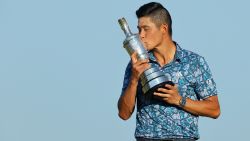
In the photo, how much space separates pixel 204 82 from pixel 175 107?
1.66 feet

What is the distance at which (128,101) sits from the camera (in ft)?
60.3

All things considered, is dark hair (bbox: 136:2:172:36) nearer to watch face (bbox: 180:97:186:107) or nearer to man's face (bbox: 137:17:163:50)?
man's face (bbox: 137:17:163:50)

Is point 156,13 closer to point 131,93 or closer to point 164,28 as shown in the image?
point 164,28

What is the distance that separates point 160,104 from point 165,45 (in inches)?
31.5

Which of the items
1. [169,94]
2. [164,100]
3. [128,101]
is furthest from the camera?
[128,101]

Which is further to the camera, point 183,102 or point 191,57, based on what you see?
point 191,57

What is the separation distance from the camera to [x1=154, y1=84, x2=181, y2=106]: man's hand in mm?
17969

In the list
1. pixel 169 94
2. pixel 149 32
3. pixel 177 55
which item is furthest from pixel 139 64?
pixel 177 55

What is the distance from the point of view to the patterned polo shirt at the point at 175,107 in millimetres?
18500

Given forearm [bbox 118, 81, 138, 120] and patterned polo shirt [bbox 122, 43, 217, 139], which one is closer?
forearm [bbox 118, 81, 138, 120]

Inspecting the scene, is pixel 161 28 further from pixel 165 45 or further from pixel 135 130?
pixel 135 130

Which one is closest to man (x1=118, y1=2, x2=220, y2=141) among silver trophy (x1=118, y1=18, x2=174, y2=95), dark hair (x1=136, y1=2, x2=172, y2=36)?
dark hair (x1=136, y1=2, x2=172, y2=36)

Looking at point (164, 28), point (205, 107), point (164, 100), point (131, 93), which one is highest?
point (164, 28)

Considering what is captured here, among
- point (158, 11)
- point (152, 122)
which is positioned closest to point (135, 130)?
point (152, 122)
